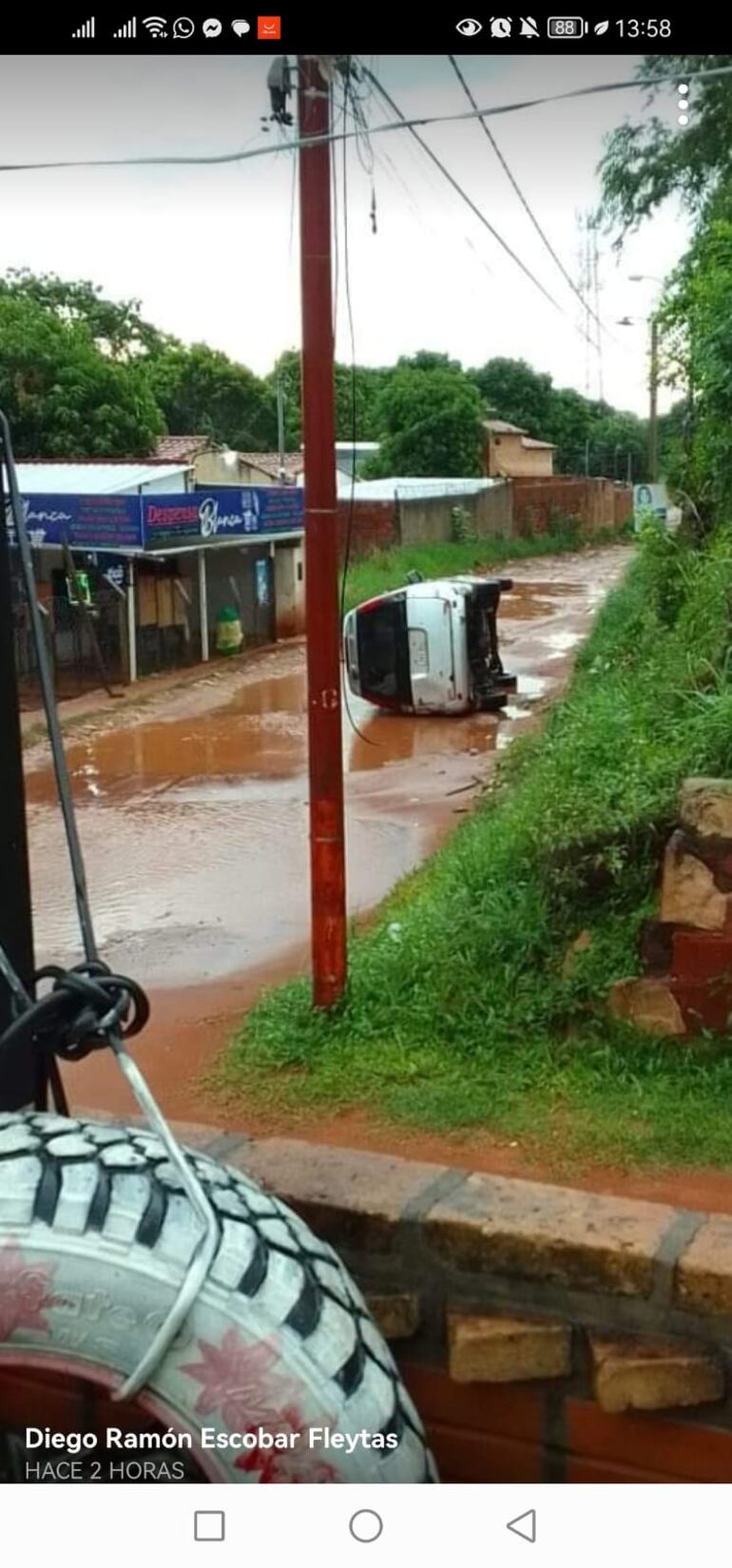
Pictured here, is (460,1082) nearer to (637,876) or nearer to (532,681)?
(637,876)

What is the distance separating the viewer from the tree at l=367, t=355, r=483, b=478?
115ft

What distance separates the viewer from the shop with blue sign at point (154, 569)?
1614 cm

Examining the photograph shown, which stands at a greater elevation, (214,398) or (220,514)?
(214,398)

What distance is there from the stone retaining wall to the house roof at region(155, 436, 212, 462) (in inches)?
839

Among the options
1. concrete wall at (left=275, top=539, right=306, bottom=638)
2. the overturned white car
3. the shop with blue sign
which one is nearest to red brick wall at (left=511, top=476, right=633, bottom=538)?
concrete wall at (left=275, top=539, right=306, bottom=638)

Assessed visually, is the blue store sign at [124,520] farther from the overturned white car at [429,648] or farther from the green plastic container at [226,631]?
the overturned white car at [429,648]

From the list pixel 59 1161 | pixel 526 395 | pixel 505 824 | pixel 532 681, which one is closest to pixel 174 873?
pixel 505 824

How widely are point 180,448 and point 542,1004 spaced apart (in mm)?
22067

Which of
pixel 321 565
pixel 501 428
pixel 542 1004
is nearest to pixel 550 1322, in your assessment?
pixel 542 1004

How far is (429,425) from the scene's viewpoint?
3566 cm

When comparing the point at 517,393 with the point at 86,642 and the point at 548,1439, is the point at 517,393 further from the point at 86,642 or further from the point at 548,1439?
the point at 548,1439

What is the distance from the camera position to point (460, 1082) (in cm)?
379

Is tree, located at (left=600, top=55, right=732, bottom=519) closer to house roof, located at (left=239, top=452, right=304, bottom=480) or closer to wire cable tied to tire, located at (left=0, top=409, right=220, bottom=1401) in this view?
wire cable tied to tire, located at (left=0, top=409, right=220, bottom=1401)

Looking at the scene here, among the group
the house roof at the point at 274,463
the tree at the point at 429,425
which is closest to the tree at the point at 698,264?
the house roof at the point at 274,463
